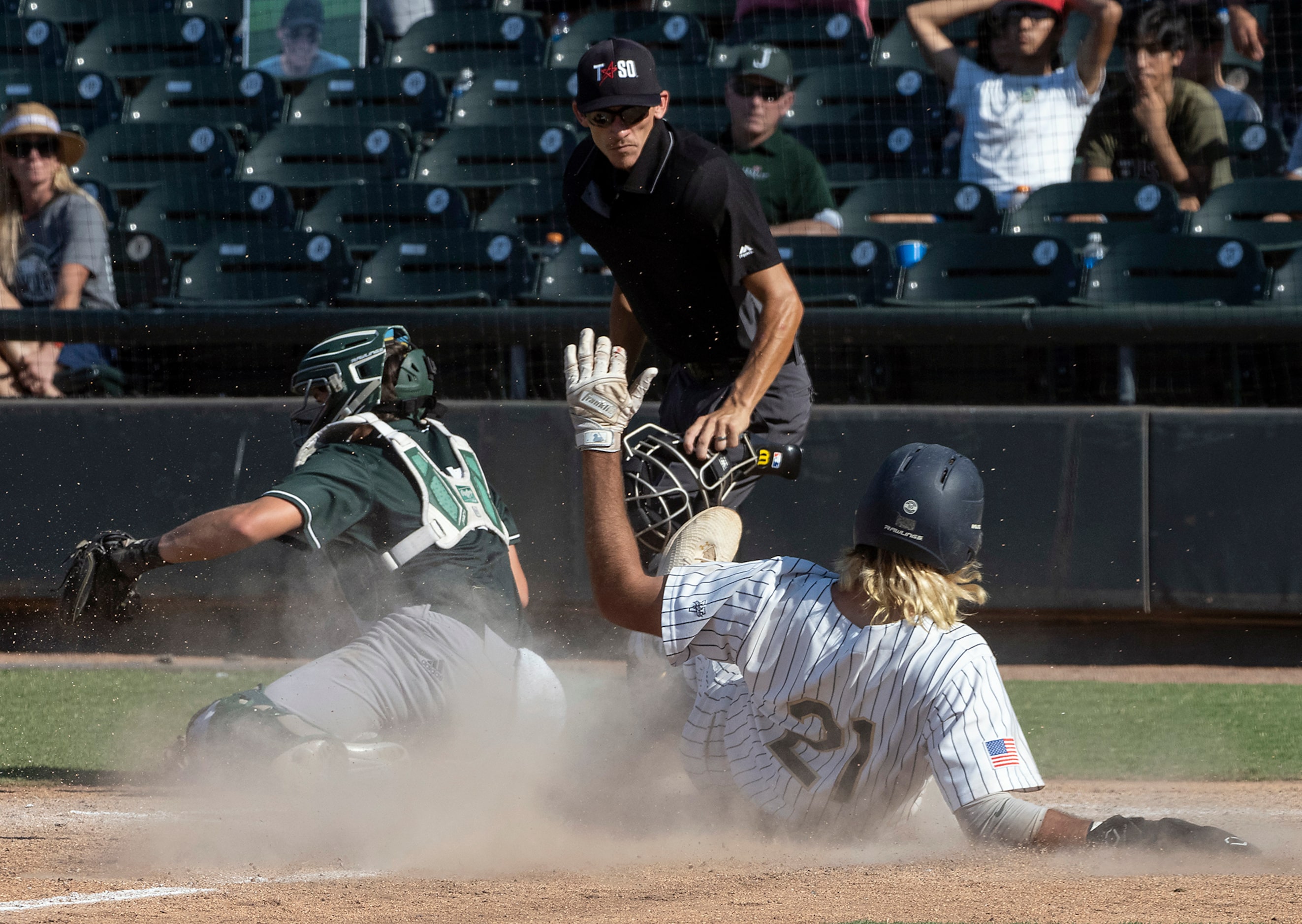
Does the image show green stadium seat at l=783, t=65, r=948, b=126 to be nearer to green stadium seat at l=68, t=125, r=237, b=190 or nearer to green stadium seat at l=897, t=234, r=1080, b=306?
green stadium seat at l=897, t=234, r=1080, b=306

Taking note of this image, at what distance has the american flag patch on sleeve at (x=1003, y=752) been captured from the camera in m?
2.82

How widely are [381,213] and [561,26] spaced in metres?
2.45

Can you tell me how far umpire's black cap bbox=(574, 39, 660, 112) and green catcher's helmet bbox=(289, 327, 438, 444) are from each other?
37.9 inches

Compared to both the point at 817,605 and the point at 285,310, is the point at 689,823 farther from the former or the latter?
the point at 285,310

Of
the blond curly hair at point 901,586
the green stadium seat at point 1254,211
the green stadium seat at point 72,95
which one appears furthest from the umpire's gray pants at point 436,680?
the green stadium seat at point 72,95

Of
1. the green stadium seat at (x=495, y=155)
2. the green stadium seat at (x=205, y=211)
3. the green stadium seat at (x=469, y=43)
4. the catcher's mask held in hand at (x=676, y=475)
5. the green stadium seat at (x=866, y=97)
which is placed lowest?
the catcher's mask held in hand at (x=676, y=475)

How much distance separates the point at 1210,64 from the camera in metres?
7.91

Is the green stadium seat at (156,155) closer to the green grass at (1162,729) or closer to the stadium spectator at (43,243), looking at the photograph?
the stadium spectator at (43,243)

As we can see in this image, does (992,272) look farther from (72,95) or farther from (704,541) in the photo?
(72,95)

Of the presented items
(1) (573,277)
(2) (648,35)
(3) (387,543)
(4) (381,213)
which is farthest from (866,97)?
(3) (387,543)

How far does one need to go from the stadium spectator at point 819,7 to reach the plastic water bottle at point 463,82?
1.92m

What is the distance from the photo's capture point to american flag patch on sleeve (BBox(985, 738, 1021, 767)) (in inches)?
111

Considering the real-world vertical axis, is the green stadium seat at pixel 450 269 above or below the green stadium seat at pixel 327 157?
below

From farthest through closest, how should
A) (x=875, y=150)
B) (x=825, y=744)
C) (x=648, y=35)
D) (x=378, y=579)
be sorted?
(x=648, y=35) → (x=875, y=150) → (x=378, y=579) → (x=825, y=744)
